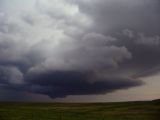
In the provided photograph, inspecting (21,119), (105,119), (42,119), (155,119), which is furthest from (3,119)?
(155,119)

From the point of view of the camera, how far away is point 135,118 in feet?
303

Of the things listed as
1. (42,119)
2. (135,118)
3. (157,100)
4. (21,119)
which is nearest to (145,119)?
(135,118)

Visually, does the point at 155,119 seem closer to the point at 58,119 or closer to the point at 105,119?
the point at 105,119

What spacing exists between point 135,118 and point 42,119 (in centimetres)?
2729

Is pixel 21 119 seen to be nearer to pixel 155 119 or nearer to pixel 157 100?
pixel 155 119

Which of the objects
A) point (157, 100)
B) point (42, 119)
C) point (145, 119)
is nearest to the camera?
point (42, 119)

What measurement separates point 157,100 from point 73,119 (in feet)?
284

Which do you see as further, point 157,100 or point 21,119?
point 157,100

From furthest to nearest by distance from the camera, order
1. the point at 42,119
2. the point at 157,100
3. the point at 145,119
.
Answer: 1. the point at 157,100
2. the point at 145,119
3. the point at 42,119

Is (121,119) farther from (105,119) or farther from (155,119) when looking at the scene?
(155,119)

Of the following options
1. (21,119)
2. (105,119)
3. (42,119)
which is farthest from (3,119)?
(105,119)

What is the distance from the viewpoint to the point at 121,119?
8938 centimetres

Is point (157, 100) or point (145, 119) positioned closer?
point (145, 119)

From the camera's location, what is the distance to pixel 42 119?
279ft
